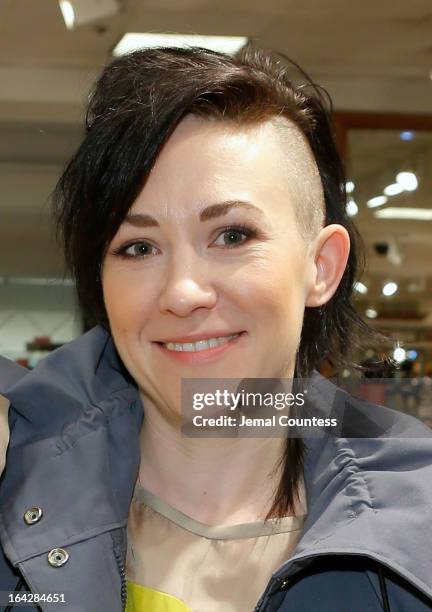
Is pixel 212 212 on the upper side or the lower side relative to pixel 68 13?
lower

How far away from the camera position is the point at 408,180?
341 cm

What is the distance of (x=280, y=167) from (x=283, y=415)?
0.73 ft

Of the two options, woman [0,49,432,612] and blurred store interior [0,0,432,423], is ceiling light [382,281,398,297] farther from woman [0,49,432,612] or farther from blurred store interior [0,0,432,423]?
woman [0,49,432,612]

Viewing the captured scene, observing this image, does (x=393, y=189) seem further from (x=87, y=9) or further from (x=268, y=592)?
(x=268, y=592)

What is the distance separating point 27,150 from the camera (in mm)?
3119

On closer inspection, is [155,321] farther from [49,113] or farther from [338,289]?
[49,113]

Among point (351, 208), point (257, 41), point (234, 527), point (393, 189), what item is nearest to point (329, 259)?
point (234, 527)

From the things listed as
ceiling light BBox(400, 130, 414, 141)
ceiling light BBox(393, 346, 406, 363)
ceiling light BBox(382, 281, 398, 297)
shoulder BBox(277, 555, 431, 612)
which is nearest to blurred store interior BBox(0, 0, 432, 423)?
ceiling light BBox(400, 130, 414, 141)

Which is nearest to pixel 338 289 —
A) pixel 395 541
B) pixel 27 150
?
pixel 395 541

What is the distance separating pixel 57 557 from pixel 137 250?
0.89 ft

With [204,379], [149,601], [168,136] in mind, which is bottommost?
[149,601]

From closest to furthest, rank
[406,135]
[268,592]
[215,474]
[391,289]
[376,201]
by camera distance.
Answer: [268,592] → [215,474] → [391,289] → [406,135] → [376,201]

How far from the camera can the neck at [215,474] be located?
0.86 meters

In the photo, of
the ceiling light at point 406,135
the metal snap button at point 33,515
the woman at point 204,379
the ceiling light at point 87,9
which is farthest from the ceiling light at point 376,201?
the metal snap button at point 33,515
